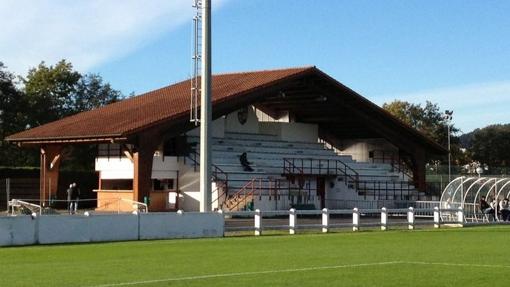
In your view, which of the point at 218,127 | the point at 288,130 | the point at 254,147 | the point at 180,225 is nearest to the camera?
the point at 180,225

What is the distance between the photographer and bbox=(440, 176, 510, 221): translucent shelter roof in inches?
1766

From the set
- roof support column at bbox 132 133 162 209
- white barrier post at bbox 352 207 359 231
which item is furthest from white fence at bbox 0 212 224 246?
roof support column at bbox 132 133 162 209

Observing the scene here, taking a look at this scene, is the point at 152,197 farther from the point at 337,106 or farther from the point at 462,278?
the point at 462,278

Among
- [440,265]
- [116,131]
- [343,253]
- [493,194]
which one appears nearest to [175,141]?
[116,131]

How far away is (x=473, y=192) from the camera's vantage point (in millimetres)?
46656

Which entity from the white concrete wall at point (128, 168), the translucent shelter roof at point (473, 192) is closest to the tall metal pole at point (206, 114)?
the translucent shelter roof at point (473, 192)

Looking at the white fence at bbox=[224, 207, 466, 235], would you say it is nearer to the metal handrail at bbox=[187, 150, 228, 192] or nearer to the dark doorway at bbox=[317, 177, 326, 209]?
the metal handrail at bbox=[187, 150, 228, 192]

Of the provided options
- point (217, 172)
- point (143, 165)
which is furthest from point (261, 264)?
point (217, 172)

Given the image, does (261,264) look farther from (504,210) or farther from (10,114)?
(10,114)

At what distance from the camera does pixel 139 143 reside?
154ft

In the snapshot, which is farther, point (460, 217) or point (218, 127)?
point (218, 127)

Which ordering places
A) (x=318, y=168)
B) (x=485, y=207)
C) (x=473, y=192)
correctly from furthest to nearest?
(x=318, y=168) → (x=473, y=192) → (x=485, y=207)

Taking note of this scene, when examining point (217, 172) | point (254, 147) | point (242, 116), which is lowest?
point (217, 172)

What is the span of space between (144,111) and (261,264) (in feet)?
114
